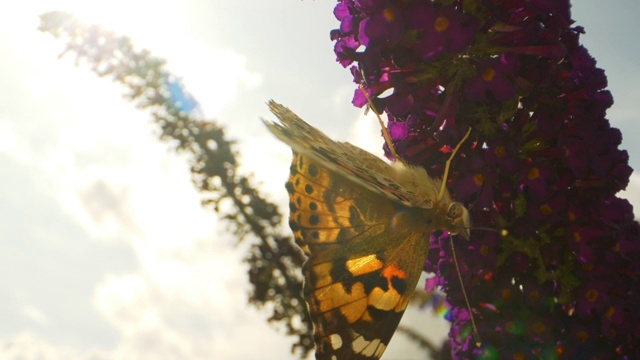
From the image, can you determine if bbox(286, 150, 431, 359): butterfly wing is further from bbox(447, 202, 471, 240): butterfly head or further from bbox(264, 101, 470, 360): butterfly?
bbox(447, 202, 471, 240): butterfly head

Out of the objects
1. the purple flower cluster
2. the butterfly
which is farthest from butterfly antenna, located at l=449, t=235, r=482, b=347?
the butterfly

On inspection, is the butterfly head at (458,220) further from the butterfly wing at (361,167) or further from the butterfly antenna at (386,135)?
the butterfly antenna at (386,135)

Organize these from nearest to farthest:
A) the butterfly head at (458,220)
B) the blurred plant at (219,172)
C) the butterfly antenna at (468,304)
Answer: the butterfly head at (458,220) < the butterfly antenna at (468,304) < the blurred plant at (219,172)

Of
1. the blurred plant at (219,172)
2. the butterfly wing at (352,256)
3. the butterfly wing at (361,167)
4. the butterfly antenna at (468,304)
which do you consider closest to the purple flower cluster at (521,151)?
the butterfly antenna at (468,304)

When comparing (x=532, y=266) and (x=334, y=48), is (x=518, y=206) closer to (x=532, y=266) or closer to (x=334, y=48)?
(x=532, y=266)

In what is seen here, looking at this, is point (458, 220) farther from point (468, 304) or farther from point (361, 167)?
point (361, 167)

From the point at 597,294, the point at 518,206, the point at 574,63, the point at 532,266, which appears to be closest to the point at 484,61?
the point at 574,63
